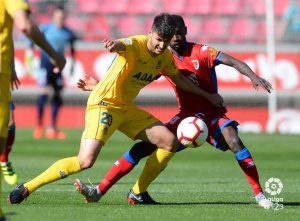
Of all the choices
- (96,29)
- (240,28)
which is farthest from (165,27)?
(240,28)

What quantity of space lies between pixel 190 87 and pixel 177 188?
1.89 meters

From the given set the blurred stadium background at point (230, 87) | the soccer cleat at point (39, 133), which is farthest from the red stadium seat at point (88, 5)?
the soccer cleat at point (39, 133)

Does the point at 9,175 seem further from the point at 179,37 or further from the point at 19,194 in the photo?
the point at 179,37

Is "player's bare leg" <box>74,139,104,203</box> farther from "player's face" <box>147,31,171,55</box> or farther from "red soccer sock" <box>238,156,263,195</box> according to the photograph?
"red soccer sock" <box>238,156,263,195</box>

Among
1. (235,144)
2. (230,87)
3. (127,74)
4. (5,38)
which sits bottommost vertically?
(230,87)

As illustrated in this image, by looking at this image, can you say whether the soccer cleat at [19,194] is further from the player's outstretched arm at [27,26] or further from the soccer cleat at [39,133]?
the soccer cleat at [39,133]

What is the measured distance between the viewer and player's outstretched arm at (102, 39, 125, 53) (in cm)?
765

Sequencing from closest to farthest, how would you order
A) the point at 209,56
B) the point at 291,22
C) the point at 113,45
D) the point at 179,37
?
the point at 113,45 → the point at 179,37 → the point at 209,56 → the point at 291,22

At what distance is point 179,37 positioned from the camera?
8.94 m

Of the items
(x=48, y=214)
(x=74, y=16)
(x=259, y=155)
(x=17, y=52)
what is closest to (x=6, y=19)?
(x=48, y=214)

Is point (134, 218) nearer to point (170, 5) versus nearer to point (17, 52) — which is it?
point (17, 52)

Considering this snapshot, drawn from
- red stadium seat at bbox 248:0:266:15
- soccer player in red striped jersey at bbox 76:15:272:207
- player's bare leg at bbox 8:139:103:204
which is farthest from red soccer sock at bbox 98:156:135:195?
→ red stadium seat at bbox 248:0:266:15

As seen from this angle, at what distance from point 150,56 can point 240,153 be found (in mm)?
1341

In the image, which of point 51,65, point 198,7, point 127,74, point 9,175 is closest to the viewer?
point 127,74
